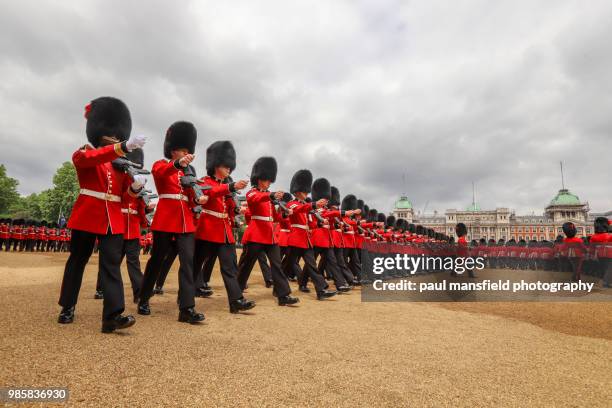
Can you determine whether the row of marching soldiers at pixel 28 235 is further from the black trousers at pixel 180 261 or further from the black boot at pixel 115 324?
the black boot at pixel 115 324

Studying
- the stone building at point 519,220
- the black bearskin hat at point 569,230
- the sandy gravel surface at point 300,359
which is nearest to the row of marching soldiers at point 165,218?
the sandy gravel surface at point 300,359

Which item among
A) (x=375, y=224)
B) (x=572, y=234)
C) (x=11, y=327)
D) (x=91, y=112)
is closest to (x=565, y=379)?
(x=11, y=327)

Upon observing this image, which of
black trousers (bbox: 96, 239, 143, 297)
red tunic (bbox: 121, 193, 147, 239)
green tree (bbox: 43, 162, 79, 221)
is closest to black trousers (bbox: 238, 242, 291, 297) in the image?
black trousers (bbox: 96, 239, 143, 297)

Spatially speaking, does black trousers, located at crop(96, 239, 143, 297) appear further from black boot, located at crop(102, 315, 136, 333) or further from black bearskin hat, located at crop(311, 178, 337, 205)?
black bearskin hat, located at crop(311, 178, 337, 205)

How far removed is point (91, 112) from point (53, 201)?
155 feet

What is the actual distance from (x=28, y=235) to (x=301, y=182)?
19662 mm

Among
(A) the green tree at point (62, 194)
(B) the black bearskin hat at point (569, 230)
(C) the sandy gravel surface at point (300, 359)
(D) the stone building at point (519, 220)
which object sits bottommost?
(C) the sandy gravel surface at point (300, 359)

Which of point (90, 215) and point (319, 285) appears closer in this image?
point (90, 215)

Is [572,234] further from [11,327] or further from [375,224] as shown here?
[11,327]

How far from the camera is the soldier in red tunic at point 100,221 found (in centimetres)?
335

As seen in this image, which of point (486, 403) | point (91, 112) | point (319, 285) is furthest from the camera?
point (319, 285)

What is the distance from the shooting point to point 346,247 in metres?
9.47

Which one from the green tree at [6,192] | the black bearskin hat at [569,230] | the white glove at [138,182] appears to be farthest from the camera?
the green tree at [6,192]

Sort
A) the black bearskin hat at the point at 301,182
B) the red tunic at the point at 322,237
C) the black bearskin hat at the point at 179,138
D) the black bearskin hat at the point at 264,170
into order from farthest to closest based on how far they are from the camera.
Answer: the black bearskin hat at the point at 301,182 < the red tunic at the point at 322,237 < the black bearskin hat at the point at 264,170 < the black bearskin hat at the point at 179,138
